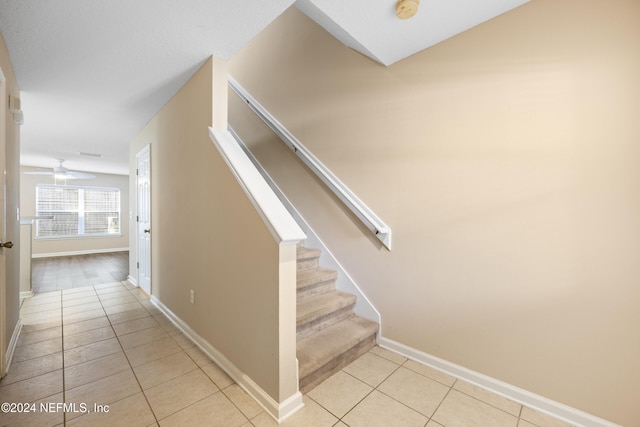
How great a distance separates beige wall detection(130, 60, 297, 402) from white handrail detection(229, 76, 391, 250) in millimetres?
994

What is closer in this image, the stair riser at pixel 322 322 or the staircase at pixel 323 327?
the staircase at pixel 323 327

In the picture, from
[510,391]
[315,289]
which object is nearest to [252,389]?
[315,289]

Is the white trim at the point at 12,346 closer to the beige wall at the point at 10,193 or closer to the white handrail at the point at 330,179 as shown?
the beige wall at the point at 10,193

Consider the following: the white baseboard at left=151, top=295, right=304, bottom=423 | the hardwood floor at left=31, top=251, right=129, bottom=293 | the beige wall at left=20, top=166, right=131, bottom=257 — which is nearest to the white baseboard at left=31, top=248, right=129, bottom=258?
the beige wall at left=20, top=166, right=131, bottom=257

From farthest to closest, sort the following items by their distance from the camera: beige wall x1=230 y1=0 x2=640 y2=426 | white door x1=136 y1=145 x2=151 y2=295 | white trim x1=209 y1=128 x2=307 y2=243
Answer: white door x1=136 y1=145 x2=151 y2=295, white trim x1=209 y1=128 x2=307 y2=243, beige wall x1=230 y1=0 x2=640 y2=426

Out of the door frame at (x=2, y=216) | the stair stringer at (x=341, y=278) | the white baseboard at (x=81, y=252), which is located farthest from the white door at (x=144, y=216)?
the white baseboard at (x=81, y=252)

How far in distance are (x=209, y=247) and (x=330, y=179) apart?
122 centimetres

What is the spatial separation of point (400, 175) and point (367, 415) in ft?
5.29

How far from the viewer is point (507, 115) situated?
1.58 m

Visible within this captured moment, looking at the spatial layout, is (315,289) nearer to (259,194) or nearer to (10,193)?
(259,194)

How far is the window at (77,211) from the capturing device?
6719 mm

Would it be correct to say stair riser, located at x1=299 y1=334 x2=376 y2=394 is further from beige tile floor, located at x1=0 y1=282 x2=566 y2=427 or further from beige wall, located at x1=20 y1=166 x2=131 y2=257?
beige wall, located at x1=20 y1=166 x2=131 y2=257

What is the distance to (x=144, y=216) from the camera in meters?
3.57

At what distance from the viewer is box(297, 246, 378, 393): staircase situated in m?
1.72
